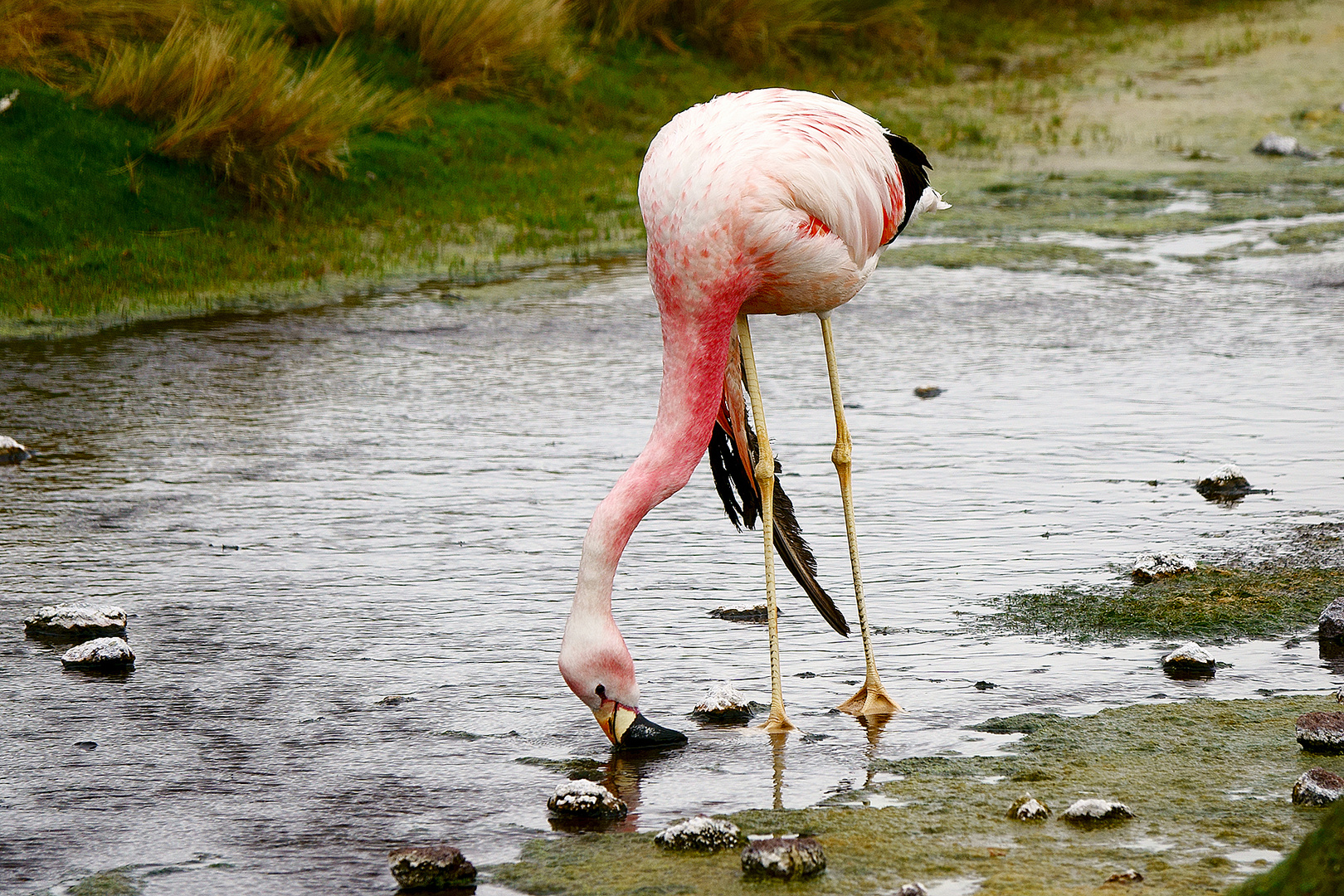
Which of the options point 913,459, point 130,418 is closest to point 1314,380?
point 913,459

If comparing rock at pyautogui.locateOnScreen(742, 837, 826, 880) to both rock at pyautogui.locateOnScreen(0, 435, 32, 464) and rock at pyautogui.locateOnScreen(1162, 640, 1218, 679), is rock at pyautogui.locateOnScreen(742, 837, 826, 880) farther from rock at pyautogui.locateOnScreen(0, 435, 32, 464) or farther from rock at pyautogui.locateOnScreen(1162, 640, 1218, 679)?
rock at pyautogui.locateOnScreen(0, 435, 32, 464)

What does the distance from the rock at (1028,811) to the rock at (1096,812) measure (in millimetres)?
61

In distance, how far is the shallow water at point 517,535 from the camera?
3.97m

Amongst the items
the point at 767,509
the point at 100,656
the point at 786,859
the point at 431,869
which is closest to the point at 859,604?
the point at 767,509

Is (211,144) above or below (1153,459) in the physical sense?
above

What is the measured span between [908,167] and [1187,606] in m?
1.55

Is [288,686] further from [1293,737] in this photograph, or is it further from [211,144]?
[211,144]

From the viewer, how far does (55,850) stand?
3.64 meters

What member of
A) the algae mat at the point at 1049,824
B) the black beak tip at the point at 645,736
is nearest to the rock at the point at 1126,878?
the algae mat at the point at 1049,824

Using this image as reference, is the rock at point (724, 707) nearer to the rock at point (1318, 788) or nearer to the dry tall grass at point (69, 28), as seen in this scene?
the rock at point (1318, 788)

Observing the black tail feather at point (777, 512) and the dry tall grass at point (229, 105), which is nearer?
the black tail feather at point (777, 512)

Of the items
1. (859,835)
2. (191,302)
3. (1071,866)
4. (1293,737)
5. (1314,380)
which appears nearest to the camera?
(1071,866)

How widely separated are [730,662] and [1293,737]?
1.53 m

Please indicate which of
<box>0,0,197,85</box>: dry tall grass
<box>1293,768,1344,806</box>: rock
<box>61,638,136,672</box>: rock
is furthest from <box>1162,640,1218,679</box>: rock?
<box>0,0,197,85</box>: dry tall grass
